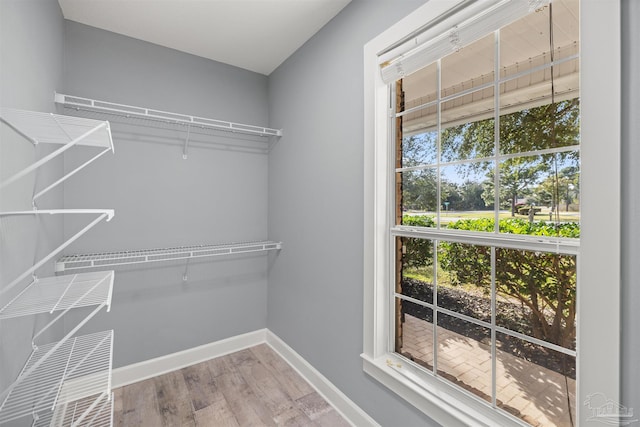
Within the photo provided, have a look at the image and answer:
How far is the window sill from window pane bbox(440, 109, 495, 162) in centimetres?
102

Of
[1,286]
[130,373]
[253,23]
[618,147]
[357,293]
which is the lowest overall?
[130,373]

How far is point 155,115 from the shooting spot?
211cm

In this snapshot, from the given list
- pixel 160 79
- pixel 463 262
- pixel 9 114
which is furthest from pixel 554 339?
pixel 160 79

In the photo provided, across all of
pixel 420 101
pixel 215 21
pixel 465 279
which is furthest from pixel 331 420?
pixel 215 21

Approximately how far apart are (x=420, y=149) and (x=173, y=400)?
6.94 ft

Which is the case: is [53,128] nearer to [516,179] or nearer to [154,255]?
[154,255]

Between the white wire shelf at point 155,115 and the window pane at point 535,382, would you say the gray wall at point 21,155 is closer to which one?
the white wire shelf at point 155,115

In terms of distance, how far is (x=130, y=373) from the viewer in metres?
2.08

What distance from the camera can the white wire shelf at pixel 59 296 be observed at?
0.91 meters

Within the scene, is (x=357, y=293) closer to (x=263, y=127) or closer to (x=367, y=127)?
(x=367, y=127)

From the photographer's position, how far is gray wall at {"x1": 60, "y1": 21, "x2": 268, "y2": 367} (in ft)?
6.54

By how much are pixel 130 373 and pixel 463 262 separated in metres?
2.28

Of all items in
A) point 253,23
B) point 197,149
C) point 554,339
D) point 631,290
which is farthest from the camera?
point 197,149

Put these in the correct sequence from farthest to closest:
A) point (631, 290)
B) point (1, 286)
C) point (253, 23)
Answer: point (253, 23)
point (1, 286)
point (631, 290)
